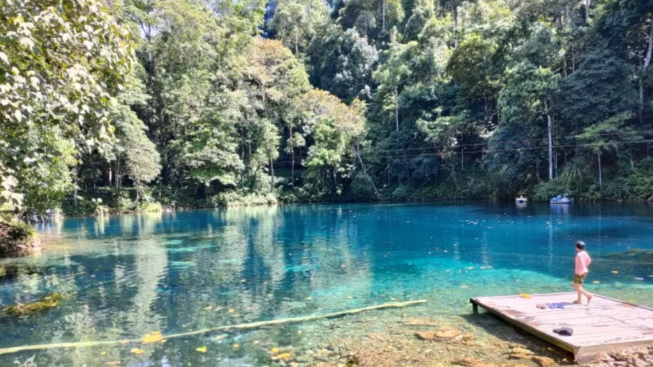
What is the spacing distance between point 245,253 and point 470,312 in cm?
1010

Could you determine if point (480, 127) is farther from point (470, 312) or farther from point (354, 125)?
point (470, 312)

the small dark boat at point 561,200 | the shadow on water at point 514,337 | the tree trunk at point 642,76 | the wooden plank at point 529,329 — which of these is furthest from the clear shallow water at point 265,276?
the tree trunk at point 642,76

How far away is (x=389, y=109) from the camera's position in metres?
49.2

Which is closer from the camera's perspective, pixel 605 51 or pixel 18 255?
pixel 18 255

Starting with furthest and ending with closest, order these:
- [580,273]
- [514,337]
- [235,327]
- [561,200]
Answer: [561,200]
[235,327]
[580,273]
[514,337]

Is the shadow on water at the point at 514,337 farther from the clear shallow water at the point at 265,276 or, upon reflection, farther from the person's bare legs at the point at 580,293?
the person's bare legs at the point at 580,293

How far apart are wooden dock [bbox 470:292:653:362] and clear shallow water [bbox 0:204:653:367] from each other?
1.13 metres

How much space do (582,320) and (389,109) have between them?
43897 mm

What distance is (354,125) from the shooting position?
4644cm

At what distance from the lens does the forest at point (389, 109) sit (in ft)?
112

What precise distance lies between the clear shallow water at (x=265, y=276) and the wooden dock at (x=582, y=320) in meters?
1.13

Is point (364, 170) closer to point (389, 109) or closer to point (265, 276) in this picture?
point (389, 109)

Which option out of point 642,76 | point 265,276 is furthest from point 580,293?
point 642,76

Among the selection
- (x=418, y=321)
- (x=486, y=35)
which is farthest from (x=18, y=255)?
(x=486, y=35)
